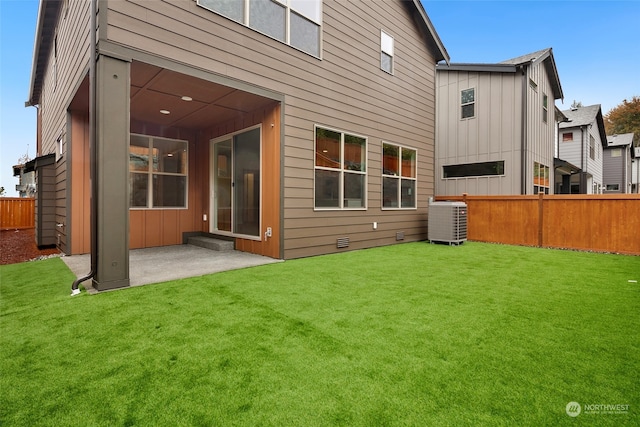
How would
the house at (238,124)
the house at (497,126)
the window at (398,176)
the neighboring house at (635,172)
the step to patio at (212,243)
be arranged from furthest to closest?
1. the neighboring house at (635,172)
2. the house at (497,126)
3. the window at (398,176)
4. the step to patio at (212,243)
5. the house at (238,124)

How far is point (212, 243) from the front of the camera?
5871 mm

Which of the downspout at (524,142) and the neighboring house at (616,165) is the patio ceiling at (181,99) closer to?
the downspout at (524,142)

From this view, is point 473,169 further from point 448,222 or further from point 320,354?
point 320,354

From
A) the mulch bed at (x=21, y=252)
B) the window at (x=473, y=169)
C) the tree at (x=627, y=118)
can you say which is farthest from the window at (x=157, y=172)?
the tree at (x=627, y=118)

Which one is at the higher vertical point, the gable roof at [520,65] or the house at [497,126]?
the gable roof at [520,65]

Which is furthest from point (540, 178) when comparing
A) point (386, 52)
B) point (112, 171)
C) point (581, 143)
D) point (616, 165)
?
point (616, 165)

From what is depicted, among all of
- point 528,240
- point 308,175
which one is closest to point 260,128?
point 308,175

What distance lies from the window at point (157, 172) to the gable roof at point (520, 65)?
8.07 m

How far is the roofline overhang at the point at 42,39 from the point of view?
6.70 metres

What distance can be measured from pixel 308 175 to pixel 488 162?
7.54 meters

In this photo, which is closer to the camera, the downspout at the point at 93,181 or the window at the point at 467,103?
the downspout at the point at 93,181

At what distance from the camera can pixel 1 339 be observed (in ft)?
6.73

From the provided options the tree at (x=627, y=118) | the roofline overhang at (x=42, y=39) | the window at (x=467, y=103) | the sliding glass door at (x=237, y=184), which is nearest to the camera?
the sliding glass door at (x=237, y=184)

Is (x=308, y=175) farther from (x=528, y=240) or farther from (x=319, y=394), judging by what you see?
(x=528, y=240)
